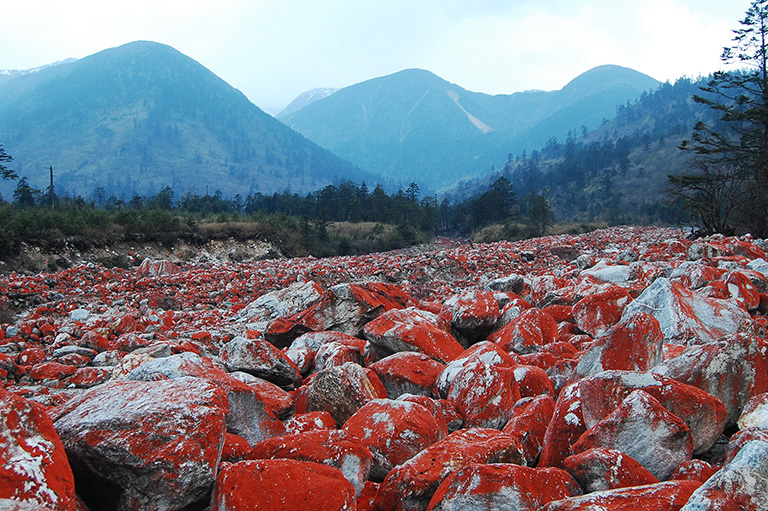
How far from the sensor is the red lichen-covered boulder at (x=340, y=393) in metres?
3.73

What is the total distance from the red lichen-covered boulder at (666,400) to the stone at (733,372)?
324 mm

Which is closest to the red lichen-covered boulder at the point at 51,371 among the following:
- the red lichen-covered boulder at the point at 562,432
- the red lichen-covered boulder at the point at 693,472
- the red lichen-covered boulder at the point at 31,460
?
the red lichen-covered boulder at the point at 31,460

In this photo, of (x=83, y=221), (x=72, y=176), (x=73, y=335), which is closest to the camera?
(x=73, y=335)

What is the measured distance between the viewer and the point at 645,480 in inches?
91.7

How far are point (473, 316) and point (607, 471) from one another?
3679mm

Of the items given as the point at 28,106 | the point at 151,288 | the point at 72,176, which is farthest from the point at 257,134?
the point at 151,288

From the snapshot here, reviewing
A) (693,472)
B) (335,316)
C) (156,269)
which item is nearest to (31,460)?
(693,472)

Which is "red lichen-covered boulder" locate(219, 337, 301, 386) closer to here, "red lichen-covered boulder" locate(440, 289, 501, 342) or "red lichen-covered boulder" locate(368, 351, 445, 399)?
"red lichen-covered boulder" locate(368, 351, 445, 399)

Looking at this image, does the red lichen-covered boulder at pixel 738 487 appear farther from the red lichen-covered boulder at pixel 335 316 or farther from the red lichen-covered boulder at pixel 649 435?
the red lichen-covered boulder at pixel 335 316

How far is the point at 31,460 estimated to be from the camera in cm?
193

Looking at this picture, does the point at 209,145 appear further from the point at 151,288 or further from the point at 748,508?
the point at 748,508

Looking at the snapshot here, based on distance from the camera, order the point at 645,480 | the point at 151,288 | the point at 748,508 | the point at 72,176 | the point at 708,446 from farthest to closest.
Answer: the point at 72,176
the point at 151,288
the point at 708,446
the point at 645,480
the point at 748,508

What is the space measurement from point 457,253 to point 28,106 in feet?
712

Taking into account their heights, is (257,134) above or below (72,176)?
above
